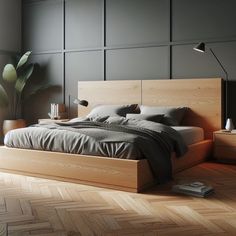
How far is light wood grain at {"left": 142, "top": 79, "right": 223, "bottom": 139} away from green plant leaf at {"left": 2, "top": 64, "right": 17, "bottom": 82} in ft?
7.91

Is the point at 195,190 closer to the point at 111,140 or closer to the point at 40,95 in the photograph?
the point at 111,140

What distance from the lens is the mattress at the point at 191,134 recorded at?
435cm

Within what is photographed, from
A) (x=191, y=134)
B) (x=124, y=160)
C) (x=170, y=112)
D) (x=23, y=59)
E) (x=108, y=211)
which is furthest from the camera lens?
(x=23, y=59)

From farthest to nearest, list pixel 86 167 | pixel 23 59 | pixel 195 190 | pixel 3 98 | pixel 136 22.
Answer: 1. pixel 23 59
2. pixel 3 98
3. pixel 136 22
4. pixel 86 167
5. pixel 195 190

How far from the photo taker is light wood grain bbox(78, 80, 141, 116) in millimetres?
5570

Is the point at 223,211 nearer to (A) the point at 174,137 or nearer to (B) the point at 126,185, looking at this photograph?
(B) the point at 126,185

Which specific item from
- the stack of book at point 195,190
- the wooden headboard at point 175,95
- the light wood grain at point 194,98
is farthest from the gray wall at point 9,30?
the stack of book at point 195,190

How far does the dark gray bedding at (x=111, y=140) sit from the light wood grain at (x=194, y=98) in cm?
117

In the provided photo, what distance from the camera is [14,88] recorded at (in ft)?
22.2

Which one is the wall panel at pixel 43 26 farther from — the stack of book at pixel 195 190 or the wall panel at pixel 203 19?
the stack of book at pixel 195 190

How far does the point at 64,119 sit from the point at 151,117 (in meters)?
2.03

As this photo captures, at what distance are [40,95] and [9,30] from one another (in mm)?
1347

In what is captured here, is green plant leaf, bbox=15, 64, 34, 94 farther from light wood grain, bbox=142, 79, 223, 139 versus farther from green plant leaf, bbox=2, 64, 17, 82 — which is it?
light wood grain, bbox=142, 79, 223, 139

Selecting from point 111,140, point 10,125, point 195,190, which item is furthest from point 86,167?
Answer: point 10,125
